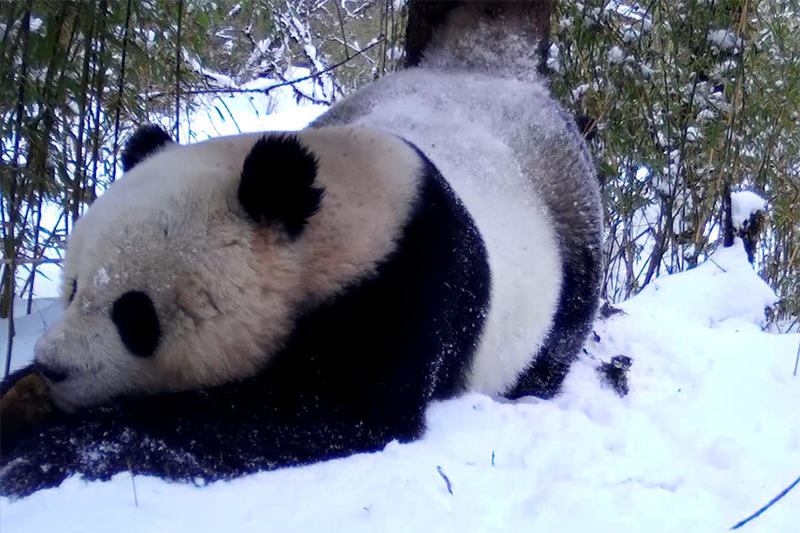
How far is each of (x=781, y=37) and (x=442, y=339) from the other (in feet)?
10.7

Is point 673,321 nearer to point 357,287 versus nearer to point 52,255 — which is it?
point 357,287

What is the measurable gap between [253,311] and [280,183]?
0.30 meters

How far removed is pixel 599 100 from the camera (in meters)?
4.60

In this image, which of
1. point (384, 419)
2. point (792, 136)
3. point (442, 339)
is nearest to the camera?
point (384, 419)

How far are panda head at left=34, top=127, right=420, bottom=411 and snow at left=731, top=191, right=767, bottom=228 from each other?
3.04 m

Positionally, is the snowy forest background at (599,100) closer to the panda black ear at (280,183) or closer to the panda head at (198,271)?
the panda head at (198,271)

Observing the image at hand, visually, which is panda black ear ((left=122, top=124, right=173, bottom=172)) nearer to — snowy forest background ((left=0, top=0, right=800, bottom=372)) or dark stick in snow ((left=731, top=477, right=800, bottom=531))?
snowy forest background ((left=0, top=0, right=800, bottom=372))

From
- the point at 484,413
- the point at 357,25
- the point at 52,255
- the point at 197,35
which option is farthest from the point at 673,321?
the point at 357,25

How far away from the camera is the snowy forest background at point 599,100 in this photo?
2920mm

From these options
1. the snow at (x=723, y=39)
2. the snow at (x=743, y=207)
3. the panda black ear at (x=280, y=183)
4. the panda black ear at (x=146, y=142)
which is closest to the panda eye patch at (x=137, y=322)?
the panda black ear at (x=280, y=183)

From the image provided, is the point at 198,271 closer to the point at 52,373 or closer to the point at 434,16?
the point at 52,373

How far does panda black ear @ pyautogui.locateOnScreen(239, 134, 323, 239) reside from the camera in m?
1.85

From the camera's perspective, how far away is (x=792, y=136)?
5352 millimetres

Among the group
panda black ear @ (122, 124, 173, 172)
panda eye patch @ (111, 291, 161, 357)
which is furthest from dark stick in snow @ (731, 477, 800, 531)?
panda black ear @ (122, 124, 173, 172)
